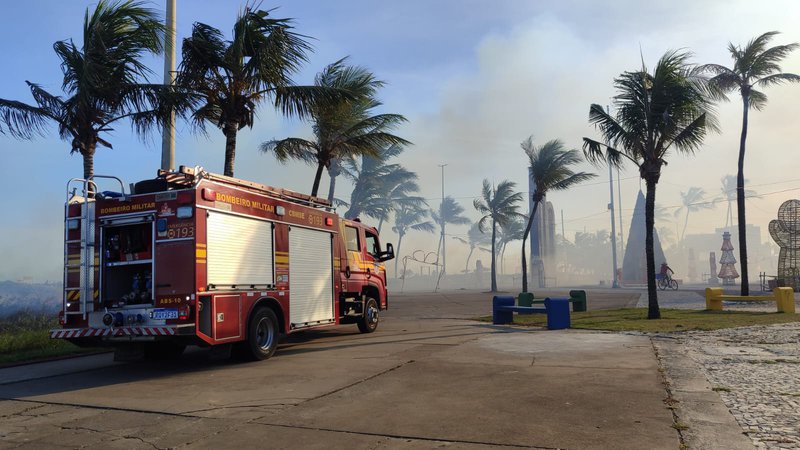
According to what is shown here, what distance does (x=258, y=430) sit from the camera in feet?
18.4

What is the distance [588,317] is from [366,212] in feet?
164

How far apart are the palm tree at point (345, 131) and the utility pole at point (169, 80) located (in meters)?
5.17

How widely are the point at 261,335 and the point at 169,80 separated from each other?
7591 mm

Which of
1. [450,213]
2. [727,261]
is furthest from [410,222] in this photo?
[727,261]

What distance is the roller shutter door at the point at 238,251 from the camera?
9.19m

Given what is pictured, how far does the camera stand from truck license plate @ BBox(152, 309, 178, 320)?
28.2ft

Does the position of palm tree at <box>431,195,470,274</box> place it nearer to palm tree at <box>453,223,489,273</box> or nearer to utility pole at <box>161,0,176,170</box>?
palm tree at <box>453,223,489,273</box>

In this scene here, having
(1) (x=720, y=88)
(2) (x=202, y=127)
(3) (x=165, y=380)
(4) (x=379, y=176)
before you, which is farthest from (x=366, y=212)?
(3) (x=165, y=380)

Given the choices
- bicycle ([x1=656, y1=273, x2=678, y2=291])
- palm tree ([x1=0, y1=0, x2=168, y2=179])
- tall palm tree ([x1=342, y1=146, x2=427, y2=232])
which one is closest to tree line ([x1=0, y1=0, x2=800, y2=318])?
palm tree ([x1=0, y1=0, x2=168, y2=179])

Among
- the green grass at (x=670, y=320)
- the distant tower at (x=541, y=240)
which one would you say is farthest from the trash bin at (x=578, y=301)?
the distant tower at (x=541, y=240)

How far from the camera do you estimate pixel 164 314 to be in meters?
8.64

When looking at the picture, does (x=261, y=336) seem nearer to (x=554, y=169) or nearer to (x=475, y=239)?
(x=554, y=169)

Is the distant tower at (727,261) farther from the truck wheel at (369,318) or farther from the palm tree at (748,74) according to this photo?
the truck wheel at (369,318)

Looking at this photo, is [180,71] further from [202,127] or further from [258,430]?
[258,430]
